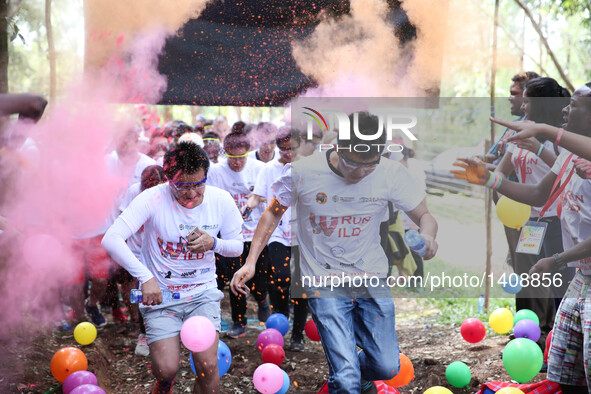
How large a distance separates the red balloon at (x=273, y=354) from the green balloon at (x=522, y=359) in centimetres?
208

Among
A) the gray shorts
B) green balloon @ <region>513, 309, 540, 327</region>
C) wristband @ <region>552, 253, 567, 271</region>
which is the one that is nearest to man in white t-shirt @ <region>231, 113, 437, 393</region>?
the gray shorts

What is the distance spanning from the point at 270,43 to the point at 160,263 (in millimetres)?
2785

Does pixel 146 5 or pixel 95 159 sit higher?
pixel 146 5

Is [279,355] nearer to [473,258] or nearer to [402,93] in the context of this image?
[473,258]

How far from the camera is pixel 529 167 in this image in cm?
565

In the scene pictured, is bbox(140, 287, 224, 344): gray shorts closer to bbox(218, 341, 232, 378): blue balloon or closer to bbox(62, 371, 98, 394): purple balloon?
bbox(218, 341, 232, 378): blue balloon

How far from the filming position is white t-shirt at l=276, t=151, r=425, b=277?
14.5ft

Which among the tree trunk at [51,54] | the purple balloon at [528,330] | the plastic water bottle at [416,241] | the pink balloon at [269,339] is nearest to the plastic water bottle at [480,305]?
the purple balloon at [528,330]

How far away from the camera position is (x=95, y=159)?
596cm

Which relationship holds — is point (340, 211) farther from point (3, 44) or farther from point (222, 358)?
point (3, 44)

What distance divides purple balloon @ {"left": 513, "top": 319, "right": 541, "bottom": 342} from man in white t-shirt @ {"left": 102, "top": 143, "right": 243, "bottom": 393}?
286 cm

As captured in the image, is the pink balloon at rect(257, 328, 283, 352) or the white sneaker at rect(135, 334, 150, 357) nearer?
the pink balloon at rect(257, 328, 283, 352)

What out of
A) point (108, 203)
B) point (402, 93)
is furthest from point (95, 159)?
point (402, 93)

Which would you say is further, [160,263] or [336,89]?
[336,89]
